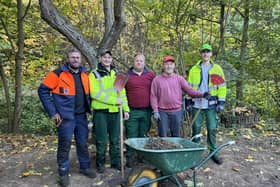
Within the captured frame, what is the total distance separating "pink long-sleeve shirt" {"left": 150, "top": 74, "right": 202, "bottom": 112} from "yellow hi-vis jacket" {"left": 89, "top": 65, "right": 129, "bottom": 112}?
0.44m

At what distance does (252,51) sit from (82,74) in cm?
567

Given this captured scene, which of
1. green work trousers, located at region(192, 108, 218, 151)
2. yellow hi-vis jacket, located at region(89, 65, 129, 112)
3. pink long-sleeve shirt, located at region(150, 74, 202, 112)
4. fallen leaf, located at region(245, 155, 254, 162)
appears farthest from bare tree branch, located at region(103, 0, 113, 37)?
fallen leaf, located at region(245, 155, 254, 162)

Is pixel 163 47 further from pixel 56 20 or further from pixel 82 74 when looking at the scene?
pixel 82 74

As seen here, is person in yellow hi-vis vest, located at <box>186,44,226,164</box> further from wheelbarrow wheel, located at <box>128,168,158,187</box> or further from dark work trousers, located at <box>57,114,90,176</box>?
dark work trousers, located at <box>57,114,90,176</box>

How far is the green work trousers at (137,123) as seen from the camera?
4.30 metres

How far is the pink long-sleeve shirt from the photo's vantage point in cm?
422

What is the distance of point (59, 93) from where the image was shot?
3.81m

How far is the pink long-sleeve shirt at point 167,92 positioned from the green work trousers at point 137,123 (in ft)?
0.65

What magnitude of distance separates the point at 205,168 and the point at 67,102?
2180mm

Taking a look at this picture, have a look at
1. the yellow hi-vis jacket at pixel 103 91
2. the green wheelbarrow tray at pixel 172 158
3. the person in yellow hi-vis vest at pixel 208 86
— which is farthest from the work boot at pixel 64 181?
the person in yellow hi-vis vest at pixel 208 86

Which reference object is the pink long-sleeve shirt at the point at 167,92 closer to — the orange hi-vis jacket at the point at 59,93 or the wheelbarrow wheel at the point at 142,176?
the wheelbarrow wheel at the point at 142,176

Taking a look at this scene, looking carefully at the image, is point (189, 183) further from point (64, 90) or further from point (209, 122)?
point (64, 90)

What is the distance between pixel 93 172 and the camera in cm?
427

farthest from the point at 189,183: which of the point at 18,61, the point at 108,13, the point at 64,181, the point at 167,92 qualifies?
the point at 18,61
